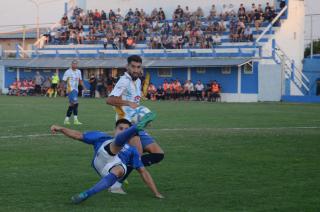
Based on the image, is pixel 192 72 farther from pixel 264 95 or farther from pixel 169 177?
pixel 169 177

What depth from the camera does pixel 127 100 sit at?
1091cm

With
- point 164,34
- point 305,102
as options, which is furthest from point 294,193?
point 164,34

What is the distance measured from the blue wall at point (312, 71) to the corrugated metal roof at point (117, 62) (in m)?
5.92

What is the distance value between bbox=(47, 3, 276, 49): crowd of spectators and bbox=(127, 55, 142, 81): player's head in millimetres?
39676

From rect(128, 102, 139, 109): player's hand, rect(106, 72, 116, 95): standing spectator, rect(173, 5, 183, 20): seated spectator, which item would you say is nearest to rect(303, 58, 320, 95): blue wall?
rect(173, 5, 183, 20): seated spectator

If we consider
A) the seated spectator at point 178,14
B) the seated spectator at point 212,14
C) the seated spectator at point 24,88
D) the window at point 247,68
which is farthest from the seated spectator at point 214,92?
the seated spectator at point 24,88

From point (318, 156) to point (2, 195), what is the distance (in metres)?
7.35

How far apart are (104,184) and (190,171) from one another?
3514mm

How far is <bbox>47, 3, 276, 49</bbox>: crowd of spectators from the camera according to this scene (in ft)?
168

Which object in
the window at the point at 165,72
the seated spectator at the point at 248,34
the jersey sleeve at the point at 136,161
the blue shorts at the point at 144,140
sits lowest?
the jersey sleeve at the point at 136,161

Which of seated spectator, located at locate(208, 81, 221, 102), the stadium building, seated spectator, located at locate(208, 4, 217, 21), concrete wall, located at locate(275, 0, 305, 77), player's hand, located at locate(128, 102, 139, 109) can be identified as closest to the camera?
player's hand, located at locate(128, 102, 139, 109)

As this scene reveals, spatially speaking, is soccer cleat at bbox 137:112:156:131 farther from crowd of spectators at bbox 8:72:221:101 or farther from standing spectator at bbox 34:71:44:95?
standing spectator at bbox 34:71:44:95

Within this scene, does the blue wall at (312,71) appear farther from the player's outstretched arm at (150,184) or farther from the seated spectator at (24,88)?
the player's outstretched arm at (150,184)

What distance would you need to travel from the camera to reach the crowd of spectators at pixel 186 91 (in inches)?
1885
